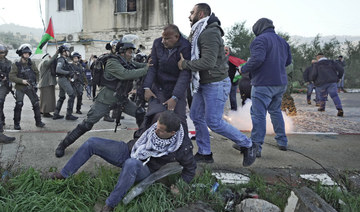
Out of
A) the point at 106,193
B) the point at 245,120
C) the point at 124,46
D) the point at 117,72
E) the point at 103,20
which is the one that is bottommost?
the point at 245,120

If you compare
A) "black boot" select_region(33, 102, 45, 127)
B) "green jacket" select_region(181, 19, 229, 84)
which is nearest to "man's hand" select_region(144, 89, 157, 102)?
"green jacket" select_region(181, 19, 229, 84)

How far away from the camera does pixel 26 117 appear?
22.8 feet

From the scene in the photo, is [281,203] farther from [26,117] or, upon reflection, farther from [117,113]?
[26,117]

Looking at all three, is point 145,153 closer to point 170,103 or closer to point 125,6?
point 170,103

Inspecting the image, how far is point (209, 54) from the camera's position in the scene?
10.2 ft

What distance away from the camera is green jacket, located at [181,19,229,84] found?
308 centimetres

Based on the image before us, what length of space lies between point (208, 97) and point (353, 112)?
24.1 feet

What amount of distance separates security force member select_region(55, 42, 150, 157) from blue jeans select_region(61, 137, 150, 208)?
3.37 ft

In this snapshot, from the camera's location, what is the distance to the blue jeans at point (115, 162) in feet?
7.78

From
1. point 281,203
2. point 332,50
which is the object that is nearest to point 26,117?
point 281,203

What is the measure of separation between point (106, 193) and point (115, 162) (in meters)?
0.32

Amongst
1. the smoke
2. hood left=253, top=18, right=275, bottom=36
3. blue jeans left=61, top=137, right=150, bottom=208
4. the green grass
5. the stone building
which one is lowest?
the smoke

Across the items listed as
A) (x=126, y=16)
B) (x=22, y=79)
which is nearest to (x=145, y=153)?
(x=22, y=79)

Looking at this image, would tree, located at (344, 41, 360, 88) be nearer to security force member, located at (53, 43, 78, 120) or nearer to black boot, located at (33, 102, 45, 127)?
security force member, located at (53, 43, 78, 120)
